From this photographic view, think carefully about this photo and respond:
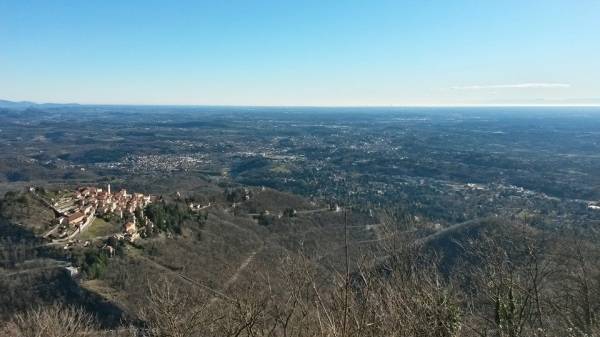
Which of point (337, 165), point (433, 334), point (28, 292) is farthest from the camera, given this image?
point (337, 165)

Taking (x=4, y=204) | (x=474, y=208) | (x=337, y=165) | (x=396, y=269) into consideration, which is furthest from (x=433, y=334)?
(x=337, y=165)

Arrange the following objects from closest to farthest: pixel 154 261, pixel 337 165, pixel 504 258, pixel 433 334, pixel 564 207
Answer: pixel 433 334 → pixel 504 258 → pixel 154 261 → pixel 564 207 → pixel 337 165

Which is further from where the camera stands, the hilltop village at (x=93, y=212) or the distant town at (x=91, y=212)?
the hilltop village at (x=93, y=212)

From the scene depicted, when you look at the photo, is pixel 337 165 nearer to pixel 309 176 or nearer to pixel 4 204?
pixel 309 176

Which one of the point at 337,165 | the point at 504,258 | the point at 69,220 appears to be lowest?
the point at 337,165

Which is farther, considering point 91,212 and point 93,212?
point 93,212

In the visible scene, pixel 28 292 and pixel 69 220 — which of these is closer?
pixel 28 292

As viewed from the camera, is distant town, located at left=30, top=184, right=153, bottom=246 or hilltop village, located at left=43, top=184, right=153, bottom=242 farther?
hilltop village, located at left=43, top=184, right=153, bottom=242

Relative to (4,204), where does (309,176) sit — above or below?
below
